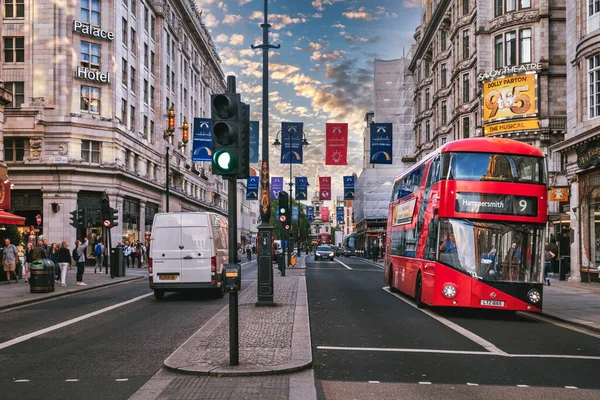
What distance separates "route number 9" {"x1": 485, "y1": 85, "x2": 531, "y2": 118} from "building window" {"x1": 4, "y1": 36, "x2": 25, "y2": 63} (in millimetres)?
30474

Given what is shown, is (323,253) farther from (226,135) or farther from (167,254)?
(226,135)

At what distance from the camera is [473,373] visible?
26.9 ft

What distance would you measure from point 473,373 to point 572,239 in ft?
71.7

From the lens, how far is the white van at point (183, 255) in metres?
18.1

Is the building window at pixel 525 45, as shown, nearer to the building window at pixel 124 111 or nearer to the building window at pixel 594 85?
the building window at pixel 594 85

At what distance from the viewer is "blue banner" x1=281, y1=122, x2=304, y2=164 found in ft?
96.4

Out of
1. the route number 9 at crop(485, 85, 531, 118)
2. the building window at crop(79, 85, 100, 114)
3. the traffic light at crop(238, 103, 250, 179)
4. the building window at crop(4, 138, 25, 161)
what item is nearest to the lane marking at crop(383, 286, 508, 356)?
the traffic light at crop(238, 103, 250, 179)

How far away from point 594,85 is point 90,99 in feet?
107

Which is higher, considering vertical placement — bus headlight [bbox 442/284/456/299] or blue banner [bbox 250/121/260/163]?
blue banner [bbox 250/121/260/163]

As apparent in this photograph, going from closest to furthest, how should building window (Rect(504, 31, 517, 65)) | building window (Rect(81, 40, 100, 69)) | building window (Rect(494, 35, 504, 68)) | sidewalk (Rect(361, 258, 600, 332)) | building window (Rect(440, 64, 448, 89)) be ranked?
1. sidewalk (Rect(361, 258, 600, 332))
2. building window (Rect(504, 31, 517, 65))
3. building window (Rect(494, 35, 504, 68))
4. building window (Rect(81, 40, 100, 69))
5. building window (Rect(440, 64, 448, 89))

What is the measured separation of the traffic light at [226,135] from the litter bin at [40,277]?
14915 mm

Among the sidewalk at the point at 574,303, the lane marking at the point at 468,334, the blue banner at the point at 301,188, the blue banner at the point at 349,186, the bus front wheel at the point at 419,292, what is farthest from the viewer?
the blue banner at the point at 349,186

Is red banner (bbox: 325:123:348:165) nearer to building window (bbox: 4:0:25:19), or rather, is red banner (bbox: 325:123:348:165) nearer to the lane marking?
the lane marking

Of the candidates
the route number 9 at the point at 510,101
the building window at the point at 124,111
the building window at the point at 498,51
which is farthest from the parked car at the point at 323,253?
the building window at the point at 498,51
